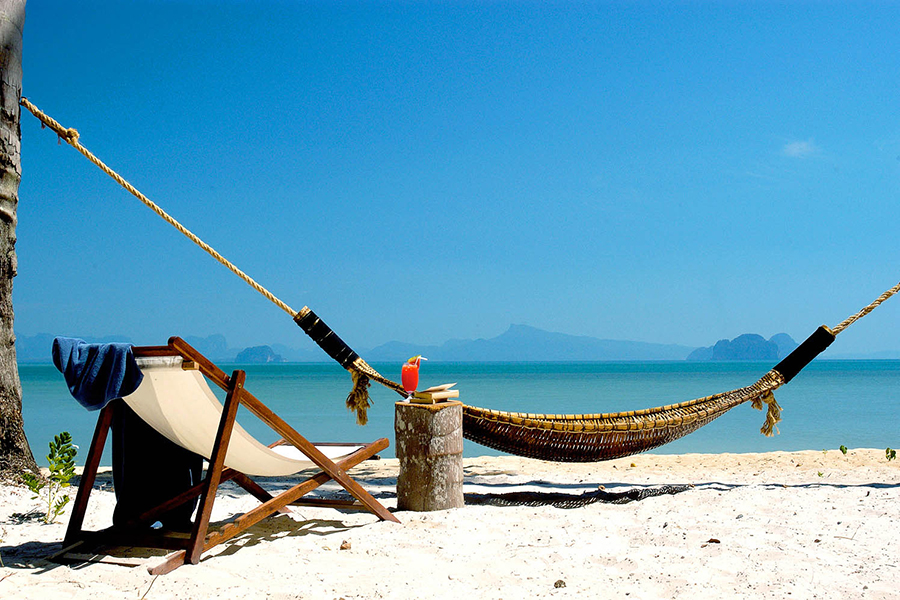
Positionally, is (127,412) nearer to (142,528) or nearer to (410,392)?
(142,528)

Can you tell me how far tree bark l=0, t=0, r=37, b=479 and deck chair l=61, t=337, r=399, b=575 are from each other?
1701 mm

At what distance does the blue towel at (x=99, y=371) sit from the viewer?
238 centimetres

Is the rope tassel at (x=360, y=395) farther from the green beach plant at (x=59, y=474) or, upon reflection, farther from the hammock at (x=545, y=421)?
the green beach plant at (x=59, y=474)

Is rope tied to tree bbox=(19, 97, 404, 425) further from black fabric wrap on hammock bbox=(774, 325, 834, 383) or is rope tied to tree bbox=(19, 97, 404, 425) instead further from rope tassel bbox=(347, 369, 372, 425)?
black fabric wrap on hammock bbox=(774, 325, 834, 383)

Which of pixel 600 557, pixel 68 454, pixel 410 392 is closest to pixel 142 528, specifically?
pixel 68 454

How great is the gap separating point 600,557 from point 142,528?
2.00 meters

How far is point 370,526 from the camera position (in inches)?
126

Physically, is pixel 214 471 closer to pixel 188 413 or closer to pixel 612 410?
pixel 188 413

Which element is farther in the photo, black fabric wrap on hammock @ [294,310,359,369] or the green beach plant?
black fabric wrap on hammock @ [294,310,359,369]

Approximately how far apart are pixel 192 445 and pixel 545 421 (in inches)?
77.2

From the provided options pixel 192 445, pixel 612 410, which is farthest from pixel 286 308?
pixel 612 410

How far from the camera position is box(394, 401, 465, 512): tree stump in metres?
3.44

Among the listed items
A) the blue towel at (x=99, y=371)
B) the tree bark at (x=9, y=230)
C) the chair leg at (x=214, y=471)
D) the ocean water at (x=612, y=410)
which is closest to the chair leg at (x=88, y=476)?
the blue towel at (x=99, y=371)

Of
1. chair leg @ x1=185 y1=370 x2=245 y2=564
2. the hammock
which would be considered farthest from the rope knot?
chair leg @ x1=185 y1=370 x2=245 y2=564
